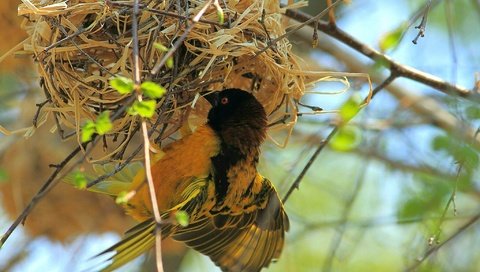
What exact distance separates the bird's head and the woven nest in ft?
0.24

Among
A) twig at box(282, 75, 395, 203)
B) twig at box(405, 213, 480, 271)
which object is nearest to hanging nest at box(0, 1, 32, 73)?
twig at box(282, 75, 395, 203)

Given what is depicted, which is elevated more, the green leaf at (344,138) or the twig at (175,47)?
the twig at (175,47)

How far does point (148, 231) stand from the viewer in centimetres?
244

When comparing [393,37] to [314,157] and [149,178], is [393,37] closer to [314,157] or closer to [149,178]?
[314,157]

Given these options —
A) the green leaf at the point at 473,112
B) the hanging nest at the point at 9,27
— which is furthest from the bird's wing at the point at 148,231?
the hanging nest at the point at 9,27

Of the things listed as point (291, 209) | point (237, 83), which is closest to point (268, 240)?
point (237, 83)

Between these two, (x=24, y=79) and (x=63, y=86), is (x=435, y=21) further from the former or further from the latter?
(x=63, y=86)

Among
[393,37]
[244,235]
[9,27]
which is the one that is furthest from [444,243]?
[9,27]

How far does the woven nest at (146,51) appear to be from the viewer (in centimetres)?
240

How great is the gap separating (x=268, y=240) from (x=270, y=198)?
0.70ft

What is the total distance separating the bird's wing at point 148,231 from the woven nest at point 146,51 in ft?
0.66

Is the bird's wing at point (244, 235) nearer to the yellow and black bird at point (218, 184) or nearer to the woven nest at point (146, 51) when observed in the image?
the yellow and black bird at point (218, 184)

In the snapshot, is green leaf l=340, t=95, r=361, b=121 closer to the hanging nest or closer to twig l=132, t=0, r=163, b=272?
twig l=132, t=0, r=163, b=272

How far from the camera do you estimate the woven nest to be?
2.40m
